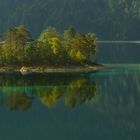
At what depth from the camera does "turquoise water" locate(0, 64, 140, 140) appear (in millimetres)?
69000

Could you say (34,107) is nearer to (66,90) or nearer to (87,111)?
(87,111)

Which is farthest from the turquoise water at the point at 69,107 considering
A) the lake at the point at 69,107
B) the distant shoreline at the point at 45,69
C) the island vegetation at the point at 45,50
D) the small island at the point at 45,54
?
the island vegetation at the point at 45,50

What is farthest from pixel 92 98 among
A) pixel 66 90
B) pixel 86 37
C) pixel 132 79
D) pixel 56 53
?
pixel 86 37

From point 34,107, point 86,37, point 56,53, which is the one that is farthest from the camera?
point 86,37

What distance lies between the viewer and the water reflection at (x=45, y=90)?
3728 inches

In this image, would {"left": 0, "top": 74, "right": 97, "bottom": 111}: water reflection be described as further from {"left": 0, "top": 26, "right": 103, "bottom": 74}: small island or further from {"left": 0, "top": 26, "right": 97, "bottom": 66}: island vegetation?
{"left": 0, "top": 26, "right": 97, "bottom": 66}: island vegetation

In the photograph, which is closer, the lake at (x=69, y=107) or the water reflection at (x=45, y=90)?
the lake at (x=69, y=107)

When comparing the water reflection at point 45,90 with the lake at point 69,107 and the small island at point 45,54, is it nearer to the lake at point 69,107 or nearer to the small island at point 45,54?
the lake at point 69,107

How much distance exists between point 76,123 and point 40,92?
1314 inches

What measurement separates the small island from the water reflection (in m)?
17.5

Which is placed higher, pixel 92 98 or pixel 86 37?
pixel 86 37

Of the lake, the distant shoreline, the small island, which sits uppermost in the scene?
the small island

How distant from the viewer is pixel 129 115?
82.7m

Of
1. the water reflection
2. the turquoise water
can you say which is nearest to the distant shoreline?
the water reflection
